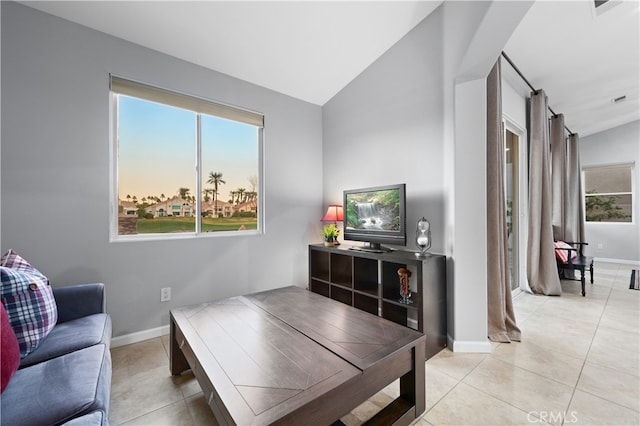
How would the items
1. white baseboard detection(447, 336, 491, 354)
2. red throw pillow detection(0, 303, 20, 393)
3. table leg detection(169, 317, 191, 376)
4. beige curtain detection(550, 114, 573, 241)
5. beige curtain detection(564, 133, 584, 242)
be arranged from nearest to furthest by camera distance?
red throw pillow detection(0, 303, 20, 393)
table leg detection(169, 317, 191, 376)
white baseboard detection(447, 336, 491, 354)
beige curtain detection(550, 114, 573, 241)
beige curtain detection(564, 133, 584, 242)

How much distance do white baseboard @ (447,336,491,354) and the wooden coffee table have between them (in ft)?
2.95

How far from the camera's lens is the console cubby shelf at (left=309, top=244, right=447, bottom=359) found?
202cm

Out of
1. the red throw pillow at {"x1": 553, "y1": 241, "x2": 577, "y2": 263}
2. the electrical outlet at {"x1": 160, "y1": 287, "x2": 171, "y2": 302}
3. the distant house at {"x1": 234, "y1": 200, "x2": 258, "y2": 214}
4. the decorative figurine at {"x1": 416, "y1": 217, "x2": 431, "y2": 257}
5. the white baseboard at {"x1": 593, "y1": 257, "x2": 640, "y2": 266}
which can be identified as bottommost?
the white baseboard at {"x1": 593, "y1": 257, "x2": 640, "y2": 266}

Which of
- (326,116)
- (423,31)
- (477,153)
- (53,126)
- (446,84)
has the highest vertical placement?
(423,31)

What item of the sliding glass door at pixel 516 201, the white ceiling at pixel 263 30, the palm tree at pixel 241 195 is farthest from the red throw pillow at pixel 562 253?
the palm tree at pixel 241 195

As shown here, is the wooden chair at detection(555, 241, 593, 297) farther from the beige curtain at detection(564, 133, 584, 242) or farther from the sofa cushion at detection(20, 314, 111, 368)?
the sofa cushion at detection(20, 314, 111, 368)

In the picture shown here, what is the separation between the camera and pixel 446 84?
2.24 metres

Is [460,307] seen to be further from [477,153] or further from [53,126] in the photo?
[53,126]

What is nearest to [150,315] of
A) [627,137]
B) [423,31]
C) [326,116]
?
[326,116]

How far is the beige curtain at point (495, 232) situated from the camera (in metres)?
2.23

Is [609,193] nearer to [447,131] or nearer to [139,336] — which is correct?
[447,131]

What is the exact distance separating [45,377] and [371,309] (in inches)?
89.8

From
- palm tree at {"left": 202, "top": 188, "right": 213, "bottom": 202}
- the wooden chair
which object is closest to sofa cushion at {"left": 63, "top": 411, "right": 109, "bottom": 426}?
palm tree at {"left": 202, "top": 188, "right": 213, "bottom": 202}

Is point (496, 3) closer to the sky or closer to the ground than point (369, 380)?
closer to the sky
